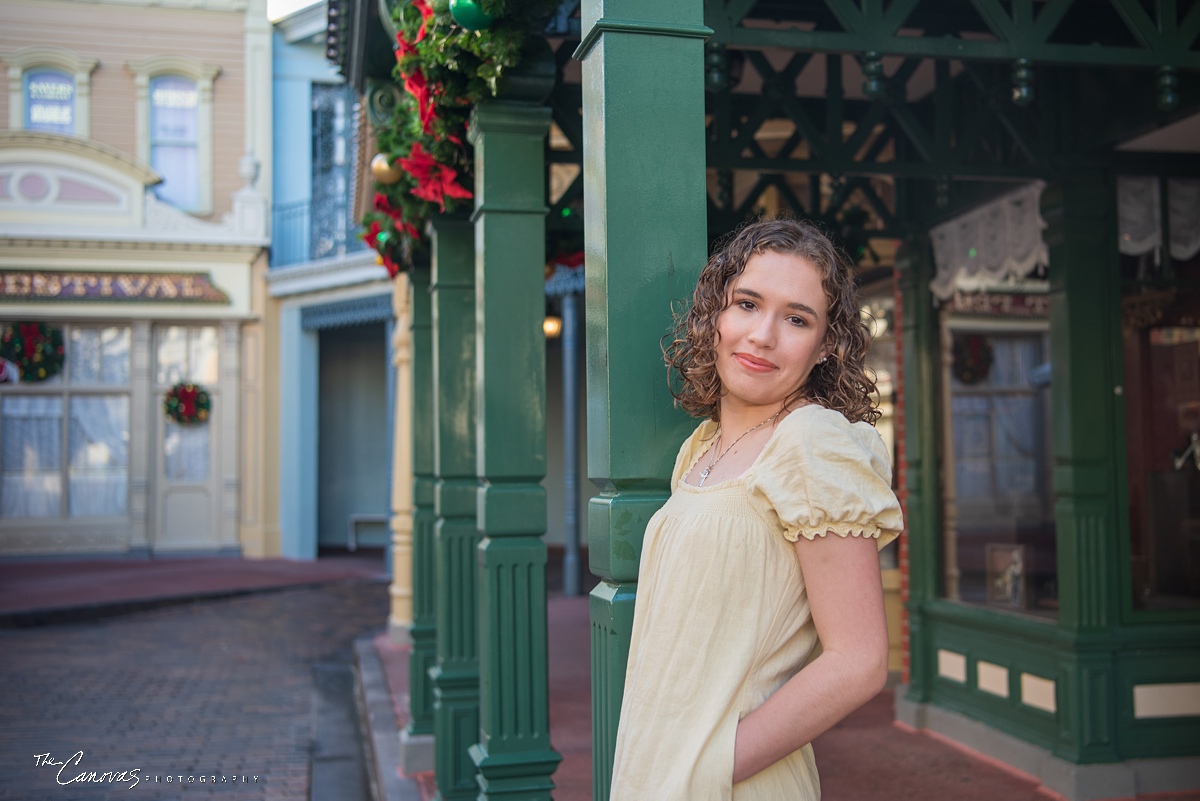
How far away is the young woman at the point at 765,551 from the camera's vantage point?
5.10ft

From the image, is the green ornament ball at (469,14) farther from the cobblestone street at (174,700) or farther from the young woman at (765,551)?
the cobblestone street at (174,700)

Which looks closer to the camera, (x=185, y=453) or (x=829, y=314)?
(x=829, y=314)

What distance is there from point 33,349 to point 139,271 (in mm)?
2050

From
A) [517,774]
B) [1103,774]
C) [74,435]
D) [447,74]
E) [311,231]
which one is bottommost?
[1103,774]

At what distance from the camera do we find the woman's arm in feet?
5.06

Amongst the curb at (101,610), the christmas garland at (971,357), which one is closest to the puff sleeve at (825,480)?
the christmas garland at (971,357)

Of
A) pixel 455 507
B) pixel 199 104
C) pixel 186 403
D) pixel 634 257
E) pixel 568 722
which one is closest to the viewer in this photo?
pixel 634 257

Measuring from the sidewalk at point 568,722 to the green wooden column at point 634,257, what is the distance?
2762 mm

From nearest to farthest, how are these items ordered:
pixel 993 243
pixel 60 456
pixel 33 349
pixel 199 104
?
pixel 993 243 < pixel 33 349 < pixel 60 456 < pixel 199 104

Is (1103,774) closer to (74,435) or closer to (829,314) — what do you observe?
(829,314)

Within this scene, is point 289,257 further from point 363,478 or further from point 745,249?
point 745,249

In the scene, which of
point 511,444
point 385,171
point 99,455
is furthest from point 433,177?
point 99,455

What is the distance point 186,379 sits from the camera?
17.7 m

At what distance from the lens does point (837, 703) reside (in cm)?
155
